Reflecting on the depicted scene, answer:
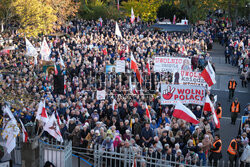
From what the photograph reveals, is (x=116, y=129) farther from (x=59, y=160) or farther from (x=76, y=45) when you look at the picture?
(x=76, y=45)

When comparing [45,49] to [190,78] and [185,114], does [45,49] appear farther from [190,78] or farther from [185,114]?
[185,114]

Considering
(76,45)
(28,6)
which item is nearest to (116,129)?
(76,45)

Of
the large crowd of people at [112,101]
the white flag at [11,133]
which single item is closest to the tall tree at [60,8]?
the large crowd of people at [112,101]

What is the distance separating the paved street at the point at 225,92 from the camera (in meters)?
17.3

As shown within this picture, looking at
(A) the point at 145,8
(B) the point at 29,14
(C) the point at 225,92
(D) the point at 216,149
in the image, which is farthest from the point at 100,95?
(A) the point at 145,8

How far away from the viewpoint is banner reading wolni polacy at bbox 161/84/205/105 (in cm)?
1571

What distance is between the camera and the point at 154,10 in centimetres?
5044

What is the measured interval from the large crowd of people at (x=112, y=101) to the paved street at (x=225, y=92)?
1.06m

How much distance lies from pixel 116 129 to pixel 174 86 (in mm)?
2891

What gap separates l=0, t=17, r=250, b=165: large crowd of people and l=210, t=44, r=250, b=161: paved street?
1.06m

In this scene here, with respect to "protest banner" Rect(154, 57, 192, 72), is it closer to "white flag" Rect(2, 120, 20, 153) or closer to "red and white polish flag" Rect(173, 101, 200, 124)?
"red and white polish flag" Rect(173, 101, 200, 124)

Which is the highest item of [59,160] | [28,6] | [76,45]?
[28,6]

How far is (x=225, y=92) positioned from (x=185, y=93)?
9666 millimetres

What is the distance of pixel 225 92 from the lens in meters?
24.6
